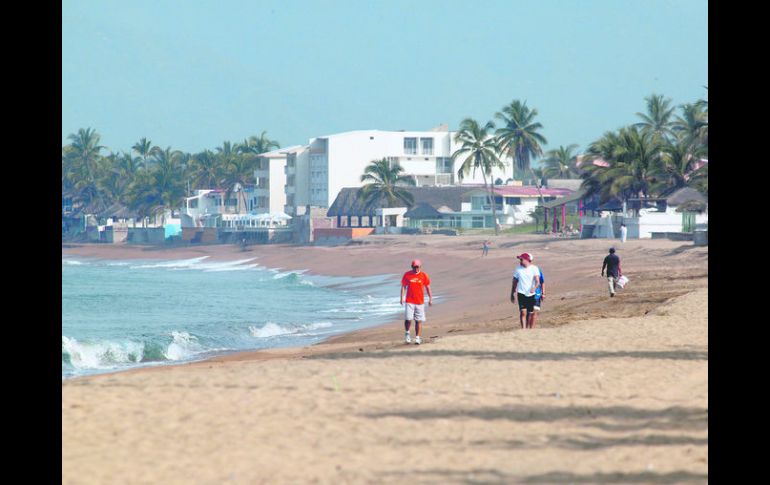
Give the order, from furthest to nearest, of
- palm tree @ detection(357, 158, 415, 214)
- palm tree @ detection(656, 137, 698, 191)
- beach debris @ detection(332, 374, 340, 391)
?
palm tree @ detection(357, 158, 415, 214), palm tree @ detection(656, 137, 698, 191), beach debris @ detection(332, 374, 340, 391)

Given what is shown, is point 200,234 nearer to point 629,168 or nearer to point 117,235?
point 117,235

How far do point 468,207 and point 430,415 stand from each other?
8067cm

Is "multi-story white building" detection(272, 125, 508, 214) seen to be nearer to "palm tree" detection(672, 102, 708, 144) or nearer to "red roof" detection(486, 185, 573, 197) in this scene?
"red roof" detection(486, 185, 573, 197)

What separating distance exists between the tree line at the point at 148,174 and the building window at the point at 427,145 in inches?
791

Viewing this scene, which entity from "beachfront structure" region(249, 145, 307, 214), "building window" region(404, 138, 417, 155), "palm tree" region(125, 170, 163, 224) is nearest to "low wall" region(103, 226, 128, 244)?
"palm tree" region(125, 170, 163, 224)

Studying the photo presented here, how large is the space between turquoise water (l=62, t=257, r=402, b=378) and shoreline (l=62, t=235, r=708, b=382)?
5.71ft

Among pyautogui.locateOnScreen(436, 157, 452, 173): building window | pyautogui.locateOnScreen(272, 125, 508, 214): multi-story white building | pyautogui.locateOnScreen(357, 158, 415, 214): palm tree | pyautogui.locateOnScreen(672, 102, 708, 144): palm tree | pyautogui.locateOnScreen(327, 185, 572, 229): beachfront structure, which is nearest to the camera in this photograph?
pyautogui.locateOnScreen(672, 102, 708, 144): palm tree

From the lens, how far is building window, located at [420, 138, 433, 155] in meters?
110

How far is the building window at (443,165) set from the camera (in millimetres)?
109938

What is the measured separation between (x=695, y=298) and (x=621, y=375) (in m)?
10.6

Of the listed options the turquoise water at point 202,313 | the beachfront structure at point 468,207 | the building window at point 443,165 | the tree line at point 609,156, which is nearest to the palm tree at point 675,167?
the tree line at point 609,156
